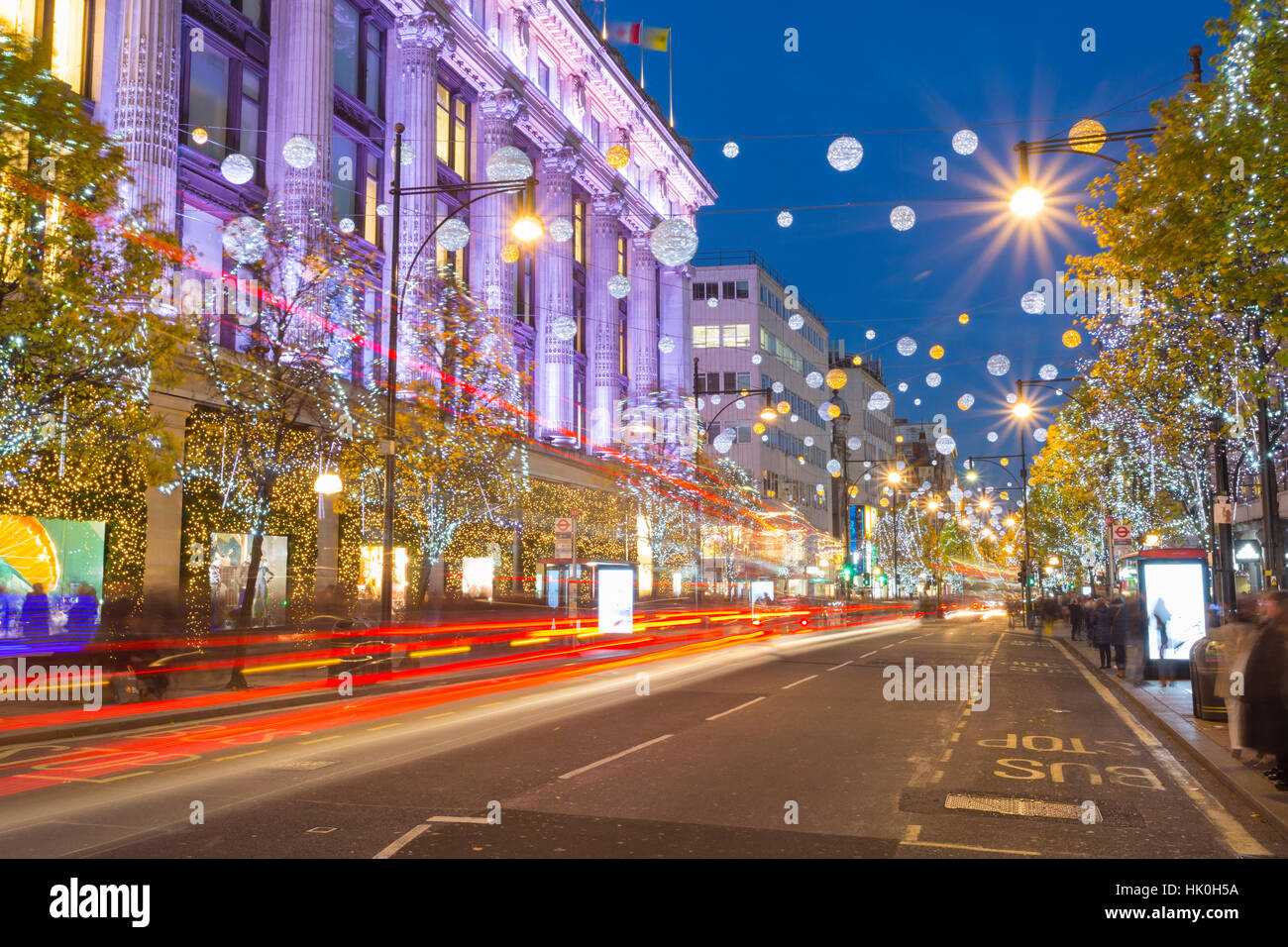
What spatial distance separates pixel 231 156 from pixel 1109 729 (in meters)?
26.0

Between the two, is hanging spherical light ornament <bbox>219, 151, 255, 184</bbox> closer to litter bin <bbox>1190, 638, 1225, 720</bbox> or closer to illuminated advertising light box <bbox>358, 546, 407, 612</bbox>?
illuminated advertising light box <bbox>358, 546, 407, 612</bbox>

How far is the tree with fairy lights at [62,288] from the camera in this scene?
15328 mm

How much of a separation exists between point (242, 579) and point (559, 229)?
2435 centimetres

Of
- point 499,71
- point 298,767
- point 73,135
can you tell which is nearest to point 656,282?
point 499,71

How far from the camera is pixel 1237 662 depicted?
10914 millimetres

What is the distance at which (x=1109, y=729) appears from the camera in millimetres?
15969

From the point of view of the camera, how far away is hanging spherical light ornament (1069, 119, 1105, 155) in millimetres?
14010

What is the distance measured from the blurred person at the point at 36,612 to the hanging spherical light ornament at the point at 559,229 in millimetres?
29112

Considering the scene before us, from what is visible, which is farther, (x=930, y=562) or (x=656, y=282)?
(x=930, y=562)

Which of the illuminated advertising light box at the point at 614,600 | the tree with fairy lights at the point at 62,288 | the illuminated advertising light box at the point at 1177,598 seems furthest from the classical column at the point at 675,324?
the tree with fairy lights at the point at 62,288

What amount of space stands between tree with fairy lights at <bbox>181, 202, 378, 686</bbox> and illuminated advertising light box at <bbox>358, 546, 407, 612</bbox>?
20.6 ft

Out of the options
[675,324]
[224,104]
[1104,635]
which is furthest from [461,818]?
[675,324]

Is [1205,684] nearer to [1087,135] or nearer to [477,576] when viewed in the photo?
[1087,135]
